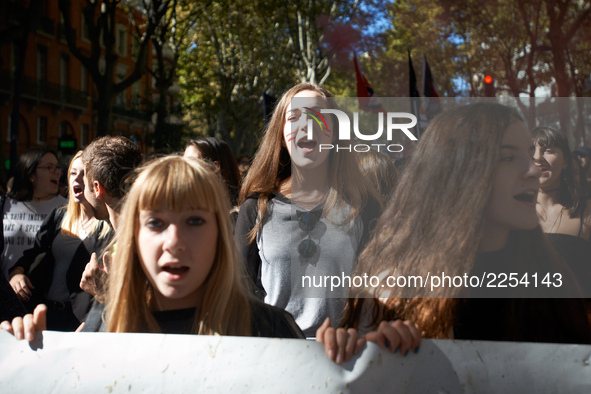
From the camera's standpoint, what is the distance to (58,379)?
69.1 inches

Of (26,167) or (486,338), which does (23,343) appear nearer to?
(486,338)

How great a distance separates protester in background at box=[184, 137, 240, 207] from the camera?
3.95 metres

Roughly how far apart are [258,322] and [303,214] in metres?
0.40

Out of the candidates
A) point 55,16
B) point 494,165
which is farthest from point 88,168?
point 55,16

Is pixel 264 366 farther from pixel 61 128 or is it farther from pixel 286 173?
pixel 61 128

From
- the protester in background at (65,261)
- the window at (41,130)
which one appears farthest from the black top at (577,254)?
the window at (41,130)

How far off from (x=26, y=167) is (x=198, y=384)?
3.91m

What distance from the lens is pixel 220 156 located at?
13.2 ft

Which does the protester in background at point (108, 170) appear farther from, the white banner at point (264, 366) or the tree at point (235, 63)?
the tree at point (235, 63)

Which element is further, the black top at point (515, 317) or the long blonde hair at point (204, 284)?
the long blonde hair at point (204, 284)

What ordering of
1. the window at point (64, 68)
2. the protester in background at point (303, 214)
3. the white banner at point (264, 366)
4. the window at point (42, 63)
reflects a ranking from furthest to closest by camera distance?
the window at point (64, 68) → the window at point (42, 63) → the protester in background at point (303, 214) → the white banner at point (264, 366)

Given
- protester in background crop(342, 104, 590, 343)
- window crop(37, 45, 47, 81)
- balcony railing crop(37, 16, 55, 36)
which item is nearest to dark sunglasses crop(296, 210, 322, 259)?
protester in background crop(342, 104, 590, 343)

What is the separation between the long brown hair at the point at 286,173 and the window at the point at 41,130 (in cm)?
3353

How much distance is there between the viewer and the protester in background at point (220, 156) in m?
3.95
